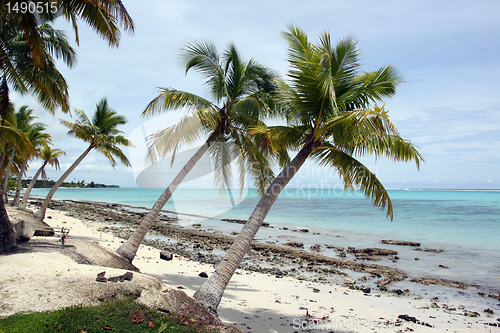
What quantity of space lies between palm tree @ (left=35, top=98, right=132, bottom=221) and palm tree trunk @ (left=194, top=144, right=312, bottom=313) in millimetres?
11610

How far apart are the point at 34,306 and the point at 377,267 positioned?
37.9 ft

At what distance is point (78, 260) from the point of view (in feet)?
23.2

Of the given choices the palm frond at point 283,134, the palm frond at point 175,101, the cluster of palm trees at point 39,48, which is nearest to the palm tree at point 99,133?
the cluster of palm trees at point 39,48

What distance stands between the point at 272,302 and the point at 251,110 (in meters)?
4.93

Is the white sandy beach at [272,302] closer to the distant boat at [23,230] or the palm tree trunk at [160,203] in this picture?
the palm tree trunk at [160,203]

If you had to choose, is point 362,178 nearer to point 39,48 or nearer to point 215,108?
point 215,108

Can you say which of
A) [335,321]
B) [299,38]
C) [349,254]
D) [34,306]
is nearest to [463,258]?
[349,254]

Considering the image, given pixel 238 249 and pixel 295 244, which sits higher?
pixel 238 249

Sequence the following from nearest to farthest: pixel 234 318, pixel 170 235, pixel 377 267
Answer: pixel 234 318
pixel 377 267
pixel 170 235

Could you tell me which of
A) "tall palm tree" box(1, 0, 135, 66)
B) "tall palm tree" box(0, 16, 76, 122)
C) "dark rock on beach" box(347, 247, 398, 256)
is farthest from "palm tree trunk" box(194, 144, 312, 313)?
"dark rock on beach" box(347, 247, 398, 256)

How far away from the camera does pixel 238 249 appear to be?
18.9 feet

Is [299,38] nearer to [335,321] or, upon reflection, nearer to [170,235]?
[335,321]

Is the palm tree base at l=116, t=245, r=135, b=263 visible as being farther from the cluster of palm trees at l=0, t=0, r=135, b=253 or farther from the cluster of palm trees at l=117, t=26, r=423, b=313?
the cluster of palm trees at l=0, t=0, r=135, b=253

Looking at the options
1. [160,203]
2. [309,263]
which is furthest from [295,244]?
[160,203]
